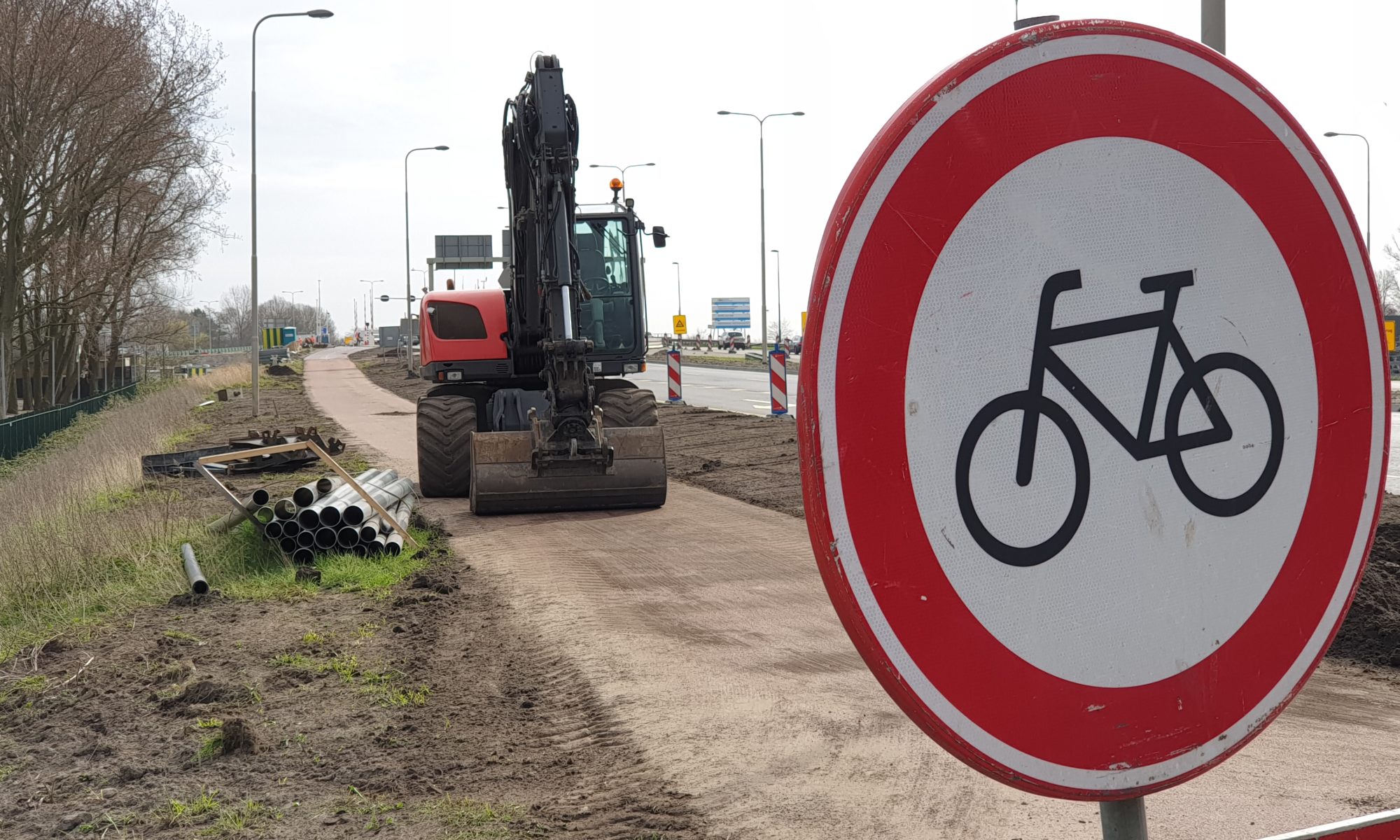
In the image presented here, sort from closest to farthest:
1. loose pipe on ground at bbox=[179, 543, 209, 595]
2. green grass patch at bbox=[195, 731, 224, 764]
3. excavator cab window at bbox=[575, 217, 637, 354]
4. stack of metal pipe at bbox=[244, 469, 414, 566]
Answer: green grass patch at bbox=[195, 731, 224, 764] → loose pipe on ground at bbox=[179, 543, 209, 595] → stack of metal pipe at bbox=[244, 469, 414, 566] → excavator cab window at bbox=[575, 217, 637, 354]

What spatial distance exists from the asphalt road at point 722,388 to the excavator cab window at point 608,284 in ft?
25.7

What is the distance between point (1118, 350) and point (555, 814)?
373 centimetres

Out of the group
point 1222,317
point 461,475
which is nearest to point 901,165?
point 1222,317

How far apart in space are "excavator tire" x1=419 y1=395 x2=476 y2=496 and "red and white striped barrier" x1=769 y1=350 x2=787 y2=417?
10.7 metres

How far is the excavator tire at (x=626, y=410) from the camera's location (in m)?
13.9

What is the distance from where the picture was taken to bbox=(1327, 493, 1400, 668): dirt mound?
653 cm

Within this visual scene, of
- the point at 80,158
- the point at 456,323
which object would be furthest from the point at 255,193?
the point at 456,323

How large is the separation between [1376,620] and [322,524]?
767 centimetres

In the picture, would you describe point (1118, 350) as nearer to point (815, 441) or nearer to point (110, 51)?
point (815, 441)

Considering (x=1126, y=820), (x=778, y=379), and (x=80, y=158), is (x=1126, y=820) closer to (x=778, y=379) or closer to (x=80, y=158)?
(x=778, y=379)

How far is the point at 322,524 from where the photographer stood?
1002 cm

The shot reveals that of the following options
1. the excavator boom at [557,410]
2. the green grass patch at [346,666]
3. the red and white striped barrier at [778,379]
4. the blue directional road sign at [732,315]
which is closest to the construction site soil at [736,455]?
the red and white striped barrier at [778,379]

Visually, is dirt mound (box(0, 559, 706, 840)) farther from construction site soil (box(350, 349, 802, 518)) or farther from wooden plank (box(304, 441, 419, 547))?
construction site soil (box(350, 349, 802, 518))

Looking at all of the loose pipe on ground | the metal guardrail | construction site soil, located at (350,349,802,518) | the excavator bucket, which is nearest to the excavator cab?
the excavator bucket
